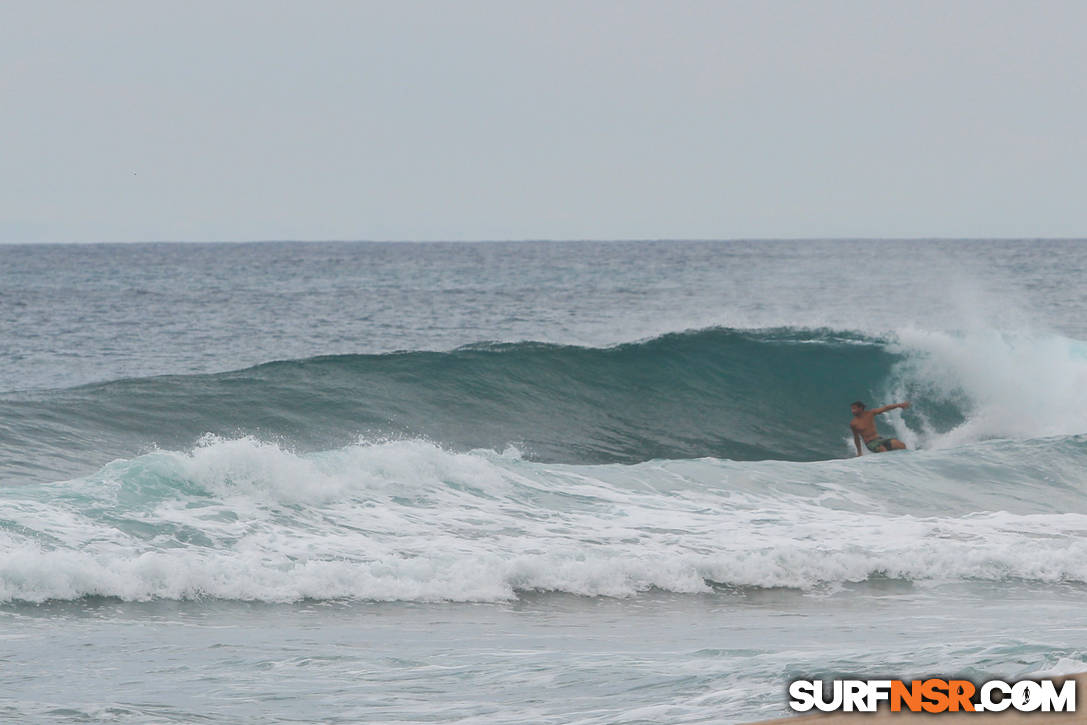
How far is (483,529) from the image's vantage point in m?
10.5

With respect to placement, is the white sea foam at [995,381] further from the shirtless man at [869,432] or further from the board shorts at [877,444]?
the board shorts at [877,444]

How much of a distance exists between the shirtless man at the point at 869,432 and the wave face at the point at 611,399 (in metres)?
1.26

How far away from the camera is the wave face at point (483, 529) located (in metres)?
8.90

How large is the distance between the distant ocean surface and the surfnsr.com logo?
238 mm

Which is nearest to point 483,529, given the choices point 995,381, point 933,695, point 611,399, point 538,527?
point 538,527

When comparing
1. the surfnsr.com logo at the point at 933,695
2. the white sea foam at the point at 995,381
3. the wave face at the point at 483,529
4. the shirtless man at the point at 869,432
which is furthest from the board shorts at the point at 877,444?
the surfnsr.com logo at the point at 933,695

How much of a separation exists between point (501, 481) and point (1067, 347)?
1269 cm

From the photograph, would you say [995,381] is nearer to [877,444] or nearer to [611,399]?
[877,444]

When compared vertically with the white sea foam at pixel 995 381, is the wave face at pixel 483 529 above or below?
below

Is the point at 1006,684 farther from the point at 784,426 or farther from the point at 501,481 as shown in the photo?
the point at 784,426

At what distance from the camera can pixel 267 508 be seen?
10.3 meters

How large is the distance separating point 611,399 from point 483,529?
30.5 feet

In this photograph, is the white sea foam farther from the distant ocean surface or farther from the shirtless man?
the shirtless man

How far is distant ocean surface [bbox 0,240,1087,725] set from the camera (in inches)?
247
